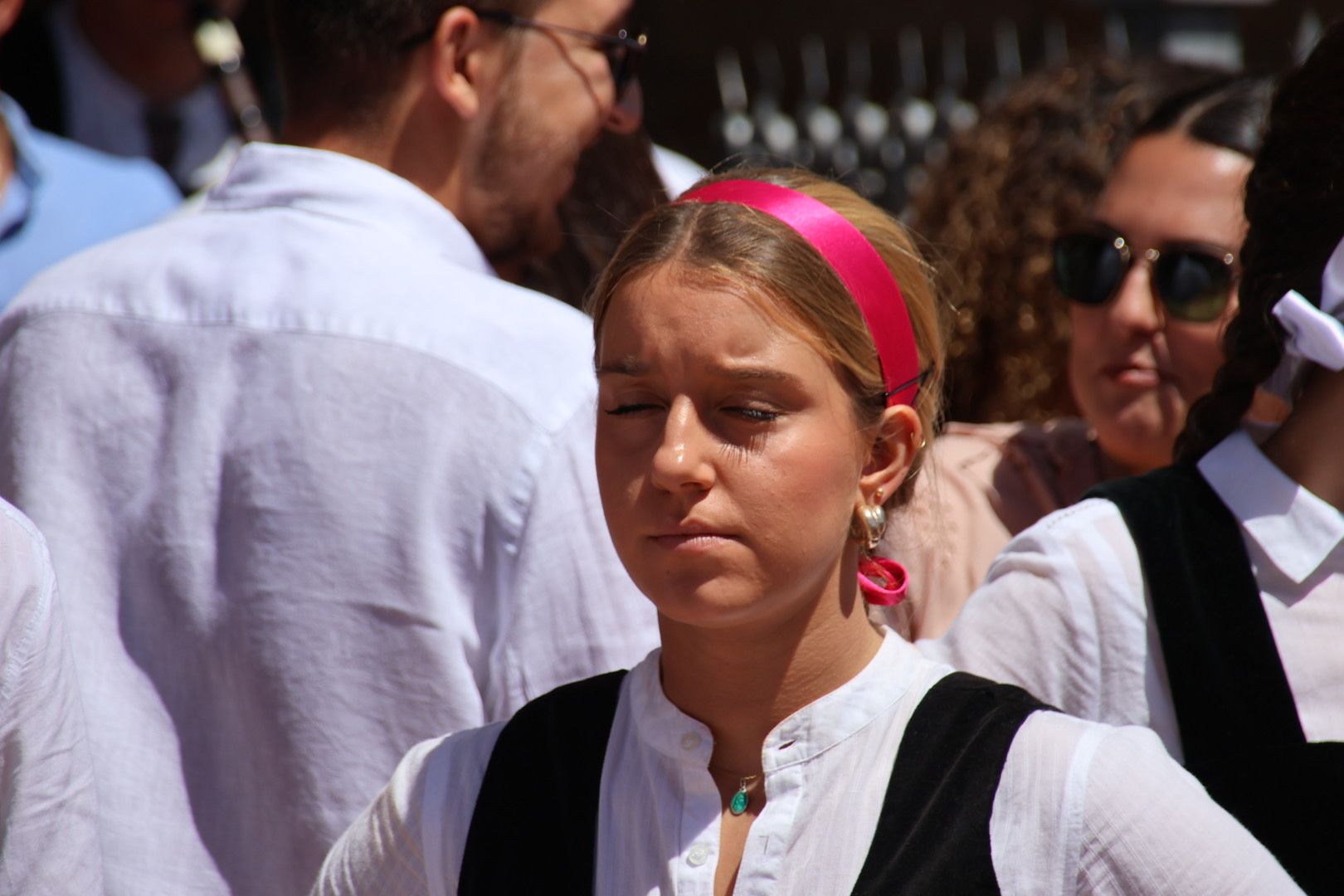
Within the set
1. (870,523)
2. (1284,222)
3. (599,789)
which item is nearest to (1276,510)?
(1284,222)

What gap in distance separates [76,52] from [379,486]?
3217mm

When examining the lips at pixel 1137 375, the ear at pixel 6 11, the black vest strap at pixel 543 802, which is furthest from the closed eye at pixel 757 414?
the ear at pixel 6 11

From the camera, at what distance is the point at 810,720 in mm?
1535

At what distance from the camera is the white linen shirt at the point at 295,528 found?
1.85 meters

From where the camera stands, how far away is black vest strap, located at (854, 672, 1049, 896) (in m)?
1.40

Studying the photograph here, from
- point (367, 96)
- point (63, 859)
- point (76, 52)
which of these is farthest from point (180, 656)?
point (76, 52)

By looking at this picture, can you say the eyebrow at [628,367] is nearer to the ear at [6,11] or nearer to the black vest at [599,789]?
the black vest at [599,789]

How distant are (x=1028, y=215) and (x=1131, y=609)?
1669mm

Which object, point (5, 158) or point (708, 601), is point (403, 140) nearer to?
point (708, 601)

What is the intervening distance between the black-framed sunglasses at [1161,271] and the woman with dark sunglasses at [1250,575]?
56cm

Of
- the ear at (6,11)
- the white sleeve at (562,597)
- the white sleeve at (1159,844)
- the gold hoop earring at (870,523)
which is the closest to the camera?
the white sleeve at (1159,844)

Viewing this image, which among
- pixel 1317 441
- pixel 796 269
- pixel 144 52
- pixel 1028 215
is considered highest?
pixel 796 269

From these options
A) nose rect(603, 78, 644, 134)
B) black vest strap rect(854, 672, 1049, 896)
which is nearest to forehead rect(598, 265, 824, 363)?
black vest strap rect(854, 672, 1049, 896)

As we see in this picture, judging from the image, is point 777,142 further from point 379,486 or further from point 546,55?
point 379,486
